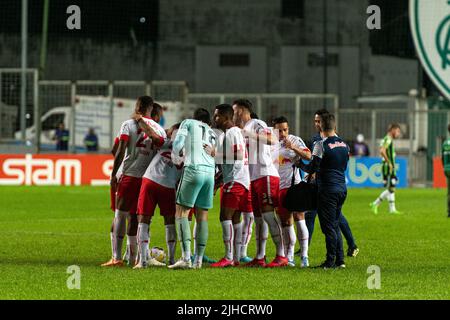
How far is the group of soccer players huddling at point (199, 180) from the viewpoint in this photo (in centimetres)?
1320

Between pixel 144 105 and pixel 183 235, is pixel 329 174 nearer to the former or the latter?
→ pixel 183 235

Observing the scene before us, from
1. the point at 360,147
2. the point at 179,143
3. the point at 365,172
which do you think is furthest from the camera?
the point at 360,147

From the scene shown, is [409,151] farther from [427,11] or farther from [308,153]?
[427,11]

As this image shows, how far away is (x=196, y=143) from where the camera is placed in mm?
13227

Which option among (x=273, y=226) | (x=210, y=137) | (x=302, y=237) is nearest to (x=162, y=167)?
(x=210, y=137)

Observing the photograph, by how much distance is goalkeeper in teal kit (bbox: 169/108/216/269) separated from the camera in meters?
13.1

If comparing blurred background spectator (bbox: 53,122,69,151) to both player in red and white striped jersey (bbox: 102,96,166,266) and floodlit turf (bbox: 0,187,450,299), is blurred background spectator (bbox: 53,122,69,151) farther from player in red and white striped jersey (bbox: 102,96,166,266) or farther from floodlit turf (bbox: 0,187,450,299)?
player in red and white striped jersey (bbox: 102,96,166,266)

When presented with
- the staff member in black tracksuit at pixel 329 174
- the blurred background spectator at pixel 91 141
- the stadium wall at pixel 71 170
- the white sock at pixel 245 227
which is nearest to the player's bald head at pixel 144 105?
the staff member in black tracksuit at pixel 329 174

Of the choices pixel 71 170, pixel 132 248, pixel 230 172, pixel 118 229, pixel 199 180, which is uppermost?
pixel 71 170

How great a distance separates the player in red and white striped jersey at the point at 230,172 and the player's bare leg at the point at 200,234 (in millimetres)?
337

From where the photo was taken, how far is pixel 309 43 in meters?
59.4

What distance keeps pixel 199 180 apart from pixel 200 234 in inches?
26.0
